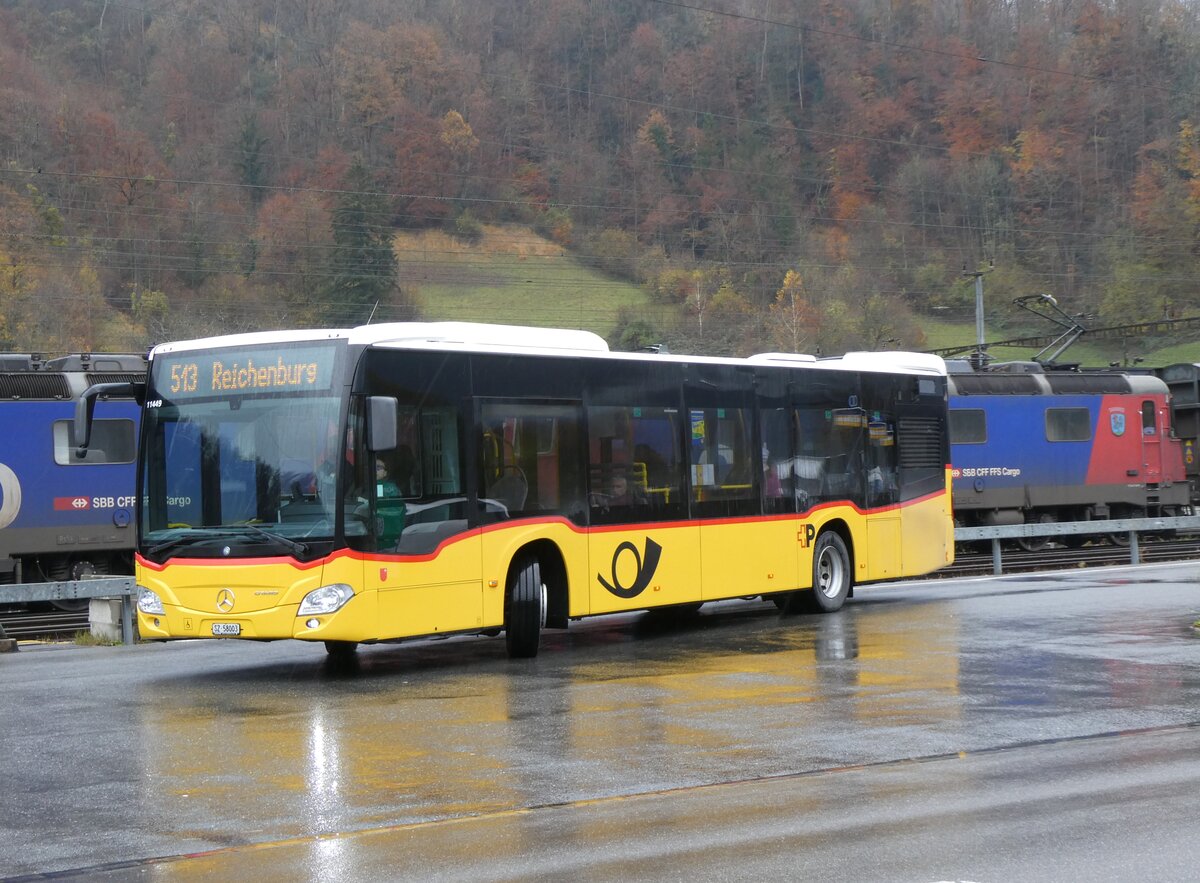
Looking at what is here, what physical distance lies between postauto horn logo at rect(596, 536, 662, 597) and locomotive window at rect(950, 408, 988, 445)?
19.8 m

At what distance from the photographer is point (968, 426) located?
3578 cm

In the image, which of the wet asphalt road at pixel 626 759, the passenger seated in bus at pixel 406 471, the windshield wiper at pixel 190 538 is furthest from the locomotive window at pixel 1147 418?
the windshield wiper at pixel 190 538

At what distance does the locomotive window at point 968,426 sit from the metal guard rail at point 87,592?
2109 centimetres

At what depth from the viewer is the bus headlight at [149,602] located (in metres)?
14.3

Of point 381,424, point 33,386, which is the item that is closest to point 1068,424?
point 33,386

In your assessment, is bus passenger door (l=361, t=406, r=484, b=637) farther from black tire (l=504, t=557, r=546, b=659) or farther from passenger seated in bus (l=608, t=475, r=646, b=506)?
passenger seated in bus (l=608, t=475, r=646, b=506)

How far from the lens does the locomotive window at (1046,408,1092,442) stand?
36997 millimetres

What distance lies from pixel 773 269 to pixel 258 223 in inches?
1150

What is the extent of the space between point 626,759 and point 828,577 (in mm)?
10401

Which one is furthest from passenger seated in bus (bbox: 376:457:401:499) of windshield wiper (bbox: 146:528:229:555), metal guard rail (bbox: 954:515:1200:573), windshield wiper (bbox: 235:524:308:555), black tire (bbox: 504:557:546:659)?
metal guard rail (bbox: 954:515:1200:573)

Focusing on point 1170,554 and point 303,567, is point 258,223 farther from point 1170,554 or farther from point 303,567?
point 303,567

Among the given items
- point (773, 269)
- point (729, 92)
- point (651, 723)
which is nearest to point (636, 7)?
point (729, 92)

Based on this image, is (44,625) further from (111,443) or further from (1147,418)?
(1147,418)

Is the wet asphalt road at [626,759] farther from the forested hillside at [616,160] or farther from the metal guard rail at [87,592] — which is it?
the forested hillside at [616,160]
